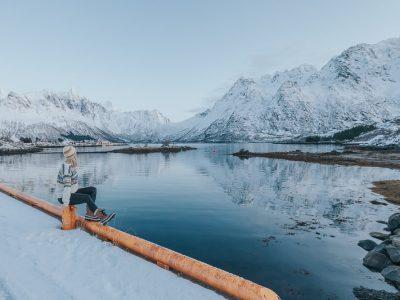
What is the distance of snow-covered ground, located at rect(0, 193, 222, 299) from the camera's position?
10.9 meters

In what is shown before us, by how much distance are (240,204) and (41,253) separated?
27.3 meters

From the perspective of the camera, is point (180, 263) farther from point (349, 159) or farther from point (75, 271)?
point (349, 159)

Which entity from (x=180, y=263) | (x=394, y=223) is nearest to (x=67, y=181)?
(x=180, y=263)

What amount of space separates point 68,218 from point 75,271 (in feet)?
16.6

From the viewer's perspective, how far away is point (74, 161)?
51.9ft

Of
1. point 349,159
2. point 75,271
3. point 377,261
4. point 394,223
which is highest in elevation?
point 75,271

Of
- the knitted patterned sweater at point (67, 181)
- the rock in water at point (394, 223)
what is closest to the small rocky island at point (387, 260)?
the rock in water at point (394, 223)

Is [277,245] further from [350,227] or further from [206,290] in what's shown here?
[206,290]

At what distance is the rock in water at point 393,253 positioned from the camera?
19763 millimetres

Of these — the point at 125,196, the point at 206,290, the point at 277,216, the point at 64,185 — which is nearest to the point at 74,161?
the point at 64,185

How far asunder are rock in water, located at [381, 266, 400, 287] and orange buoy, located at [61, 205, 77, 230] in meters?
15.8

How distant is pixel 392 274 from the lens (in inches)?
727

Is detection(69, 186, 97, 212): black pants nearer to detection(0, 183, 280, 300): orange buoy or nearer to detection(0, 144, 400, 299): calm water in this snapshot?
detection(0, 183, 280, 300): orange buoy

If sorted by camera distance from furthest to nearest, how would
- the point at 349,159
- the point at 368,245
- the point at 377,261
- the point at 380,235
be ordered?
the point at 349,159 → the point at 380,235 → the point at 368,245 → the point at 377,261
